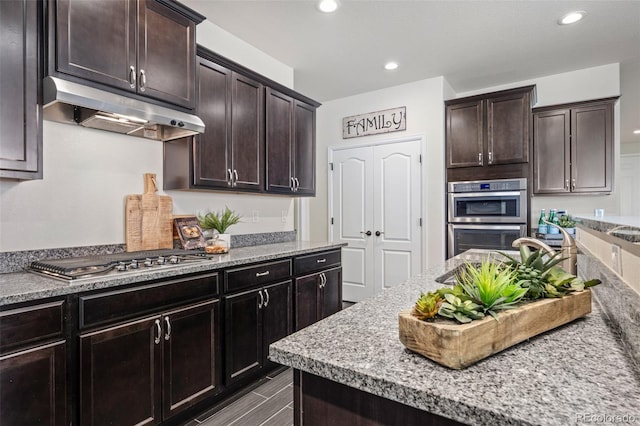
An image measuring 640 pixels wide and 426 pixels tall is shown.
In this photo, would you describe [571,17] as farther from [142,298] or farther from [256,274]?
[142,298]

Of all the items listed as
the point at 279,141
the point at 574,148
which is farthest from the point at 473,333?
the point at 574,148

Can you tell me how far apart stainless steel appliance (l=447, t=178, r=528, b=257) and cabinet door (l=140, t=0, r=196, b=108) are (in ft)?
10.00

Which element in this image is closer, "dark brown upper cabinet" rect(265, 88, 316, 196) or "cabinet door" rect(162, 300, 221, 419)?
"cabinet door" rect(162, 300, 221, 419)

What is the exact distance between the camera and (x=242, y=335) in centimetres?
226

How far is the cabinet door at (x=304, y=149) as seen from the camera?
3436 mm

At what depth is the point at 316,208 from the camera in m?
5.18

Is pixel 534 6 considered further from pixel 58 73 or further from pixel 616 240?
pixel 58 73

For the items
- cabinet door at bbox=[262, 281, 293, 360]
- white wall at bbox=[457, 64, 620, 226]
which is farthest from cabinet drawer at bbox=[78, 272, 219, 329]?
→ white wall at bbox=[457, 64, 620, 226]

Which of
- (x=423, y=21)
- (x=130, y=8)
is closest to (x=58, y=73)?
(x=130, y=8)

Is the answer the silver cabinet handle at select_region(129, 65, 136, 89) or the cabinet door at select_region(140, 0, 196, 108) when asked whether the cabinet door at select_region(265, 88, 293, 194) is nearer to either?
the cabinet door at select_region(140, 0, 196, 108)

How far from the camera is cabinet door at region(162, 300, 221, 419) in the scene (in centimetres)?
182

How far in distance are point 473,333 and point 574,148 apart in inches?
154

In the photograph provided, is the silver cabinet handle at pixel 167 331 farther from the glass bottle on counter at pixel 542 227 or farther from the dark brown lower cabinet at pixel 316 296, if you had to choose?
the glass bottle on counter at pixel 542 227

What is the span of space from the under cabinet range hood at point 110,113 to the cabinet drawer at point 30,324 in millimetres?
979
